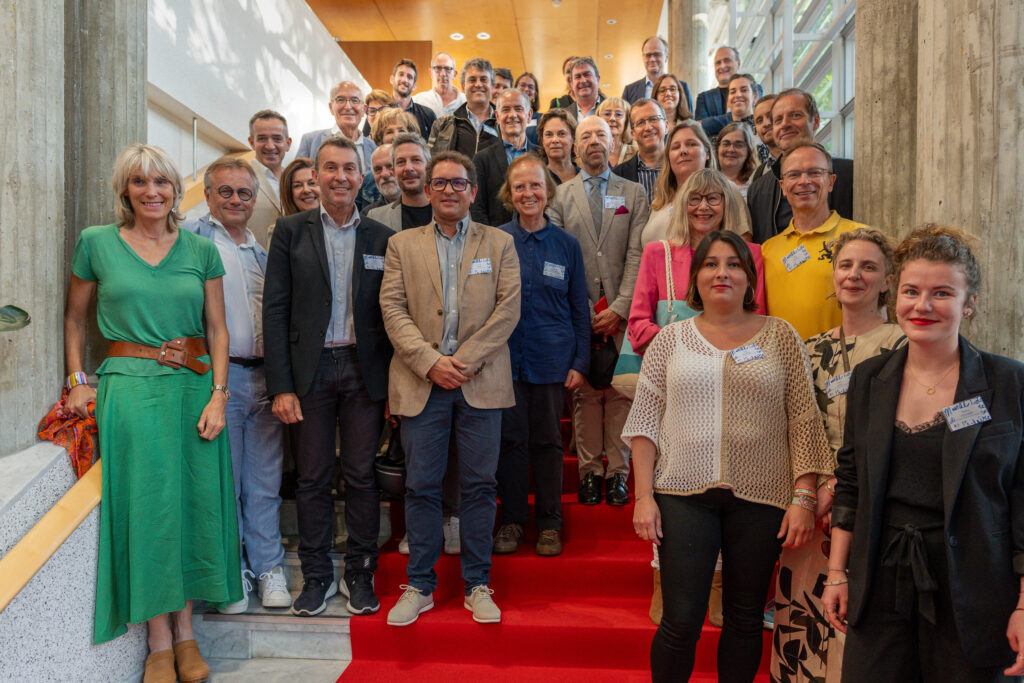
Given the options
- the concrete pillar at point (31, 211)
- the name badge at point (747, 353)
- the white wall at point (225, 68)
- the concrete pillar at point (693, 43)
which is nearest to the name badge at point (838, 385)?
the name badge at point (747, 353)

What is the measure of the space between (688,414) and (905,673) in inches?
31.7

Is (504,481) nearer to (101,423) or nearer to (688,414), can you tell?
(688,414)

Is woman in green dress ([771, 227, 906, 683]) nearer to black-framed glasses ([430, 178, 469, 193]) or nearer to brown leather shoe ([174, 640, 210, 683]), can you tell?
black-framed glasses ([430, 178, 469, 193])

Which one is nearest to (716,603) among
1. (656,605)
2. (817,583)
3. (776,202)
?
(656,605)

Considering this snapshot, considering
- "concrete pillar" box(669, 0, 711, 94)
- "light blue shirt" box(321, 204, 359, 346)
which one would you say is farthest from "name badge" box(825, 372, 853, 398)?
"concrete pillar" box(669, 0, 711, 94)

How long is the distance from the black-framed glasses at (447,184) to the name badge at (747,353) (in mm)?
1288

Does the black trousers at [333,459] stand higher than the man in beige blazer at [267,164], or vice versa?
the man in beige blazer at [267,164]

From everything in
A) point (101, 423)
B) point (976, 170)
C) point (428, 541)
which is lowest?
point (428, 541)

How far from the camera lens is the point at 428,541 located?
8.97 ft

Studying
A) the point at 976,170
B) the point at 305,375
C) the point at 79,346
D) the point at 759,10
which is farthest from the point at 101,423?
the point at 759,10

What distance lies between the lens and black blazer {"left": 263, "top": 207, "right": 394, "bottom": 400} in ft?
9.29

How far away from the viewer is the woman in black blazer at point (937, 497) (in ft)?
4.94

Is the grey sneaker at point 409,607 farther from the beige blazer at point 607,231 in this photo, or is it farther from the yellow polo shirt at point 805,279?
the yellow polo shirt at point 805,279

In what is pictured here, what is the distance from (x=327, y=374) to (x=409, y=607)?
0.94 meters
